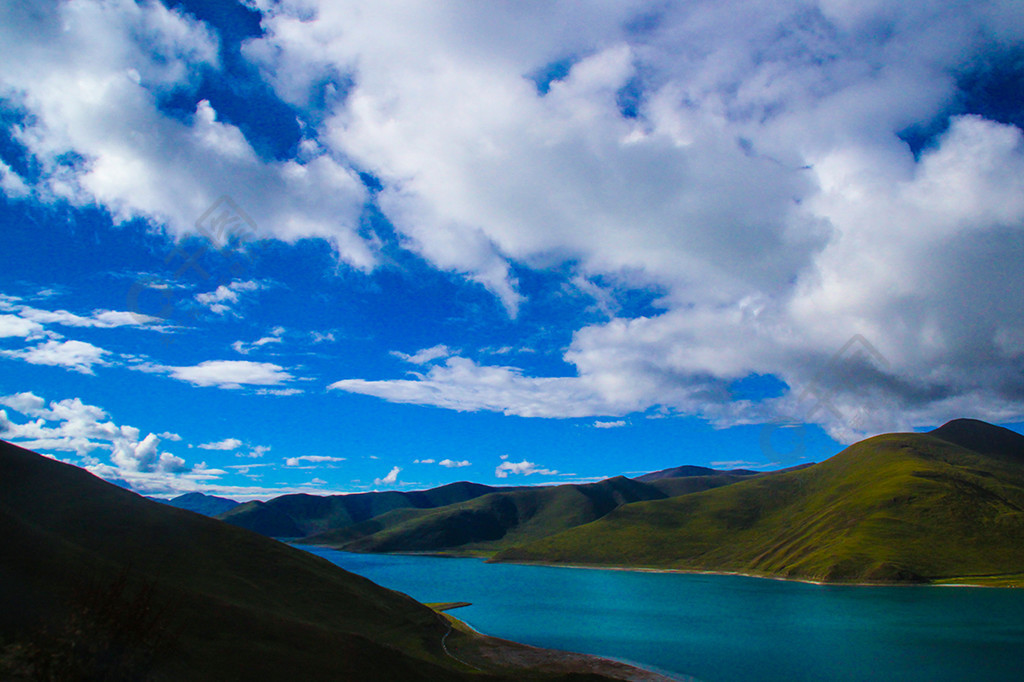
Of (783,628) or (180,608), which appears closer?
(180,608)

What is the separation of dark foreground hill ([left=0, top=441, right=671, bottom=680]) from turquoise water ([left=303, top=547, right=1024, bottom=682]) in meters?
19.6

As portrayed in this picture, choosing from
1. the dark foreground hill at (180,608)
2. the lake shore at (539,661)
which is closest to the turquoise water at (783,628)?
the lake shore at (539,661)

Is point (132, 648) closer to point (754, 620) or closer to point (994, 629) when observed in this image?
point (754, 620)

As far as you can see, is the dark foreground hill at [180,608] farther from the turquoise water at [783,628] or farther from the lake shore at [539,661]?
the turquoise water at [783,628]

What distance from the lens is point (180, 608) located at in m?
49.9

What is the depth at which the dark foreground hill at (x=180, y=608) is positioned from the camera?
126 ft

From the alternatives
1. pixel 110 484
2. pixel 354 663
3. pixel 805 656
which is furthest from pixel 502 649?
pixel 110 484

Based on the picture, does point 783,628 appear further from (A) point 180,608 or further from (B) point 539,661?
(A) point 180,608

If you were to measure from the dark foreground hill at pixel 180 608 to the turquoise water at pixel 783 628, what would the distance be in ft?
64.2

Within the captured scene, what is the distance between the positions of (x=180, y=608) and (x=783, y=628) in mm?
106067

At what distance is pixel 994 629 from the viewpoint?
338 feet

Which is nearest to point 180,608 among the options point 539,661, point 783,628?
point 539,661

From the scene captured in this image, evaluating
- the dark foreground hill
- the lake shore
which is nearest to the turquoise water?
the lake shore

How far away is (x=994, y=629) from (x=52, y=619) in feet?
470
